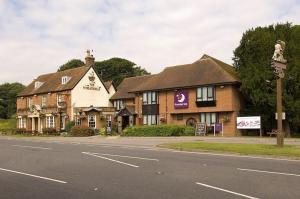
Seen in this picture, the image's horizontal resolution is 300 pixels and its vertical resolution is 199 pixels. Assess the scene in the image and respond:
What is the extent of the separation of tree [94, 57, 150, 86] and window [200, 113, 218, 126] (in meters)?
51.4

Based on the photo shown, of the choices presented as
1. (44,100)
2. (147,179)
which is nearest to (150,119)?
(44,100)

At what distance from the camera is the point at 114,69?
322 ft

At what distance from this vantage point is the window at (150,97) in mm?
52338

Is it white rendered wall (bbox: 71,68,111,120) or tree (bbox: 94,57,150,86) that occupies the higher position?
tree (bbox: 94,57,150,86)

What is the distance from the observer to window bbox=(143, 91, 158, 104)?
52338 mm

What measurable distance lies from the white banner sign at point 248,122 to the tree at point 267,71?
1905 millimetres

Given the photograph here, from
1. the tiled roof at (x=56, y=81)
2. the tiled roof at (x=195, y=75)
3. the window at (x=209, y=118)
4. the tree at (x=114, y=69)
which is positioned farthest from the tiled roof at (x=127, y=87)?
the tree at (x=114, y=69)

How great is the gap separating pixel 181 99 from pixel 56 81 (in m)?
23.3

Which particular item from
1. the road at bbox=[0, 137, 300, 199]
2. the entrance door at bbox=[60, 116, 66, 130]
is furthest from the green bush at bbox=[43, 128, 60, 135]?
the road at bbox=[0, 137, 300, 199]

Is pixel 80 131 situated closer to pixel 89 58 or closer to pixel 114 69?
pixel 89 58

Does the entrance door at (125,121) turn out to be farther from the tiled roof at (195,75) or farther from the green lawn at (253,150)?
the green lawn at (253,150)

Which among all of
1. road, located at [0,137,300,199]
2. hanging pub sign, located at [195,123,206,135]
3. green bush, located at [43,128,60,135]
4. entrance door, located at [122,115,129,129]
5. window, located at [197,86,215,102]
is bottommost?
green bush, located at [43,128,60,135]

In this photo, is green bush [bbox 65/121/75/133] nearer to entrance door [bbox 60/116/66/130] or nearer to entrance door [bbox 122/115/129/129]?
entrance door [bbox 60/116/66/130]

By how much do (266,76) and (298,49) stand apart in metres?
3.76
